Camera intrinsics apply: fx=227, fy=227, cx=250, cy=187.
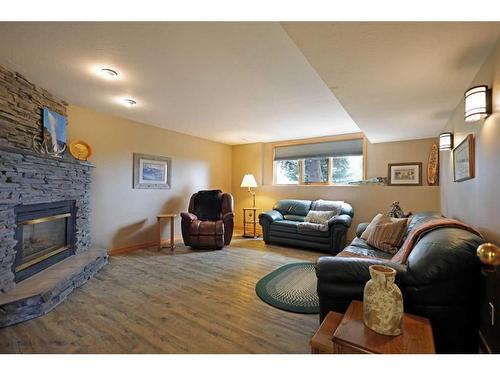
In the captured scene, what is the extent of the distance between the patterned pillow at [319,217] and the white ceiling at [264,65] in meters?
1.64

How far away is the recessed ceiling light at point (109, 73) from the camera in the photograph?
2184 mm

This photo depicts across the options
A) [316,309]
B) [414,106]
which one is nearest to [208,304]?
[316,309]

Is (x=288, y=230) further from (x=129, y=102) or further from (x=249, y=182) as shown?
(x=129, y=102)

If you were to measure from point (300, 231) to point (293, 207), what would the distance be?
774 mm

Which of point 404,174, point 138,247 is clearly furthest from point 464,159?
point 138,247

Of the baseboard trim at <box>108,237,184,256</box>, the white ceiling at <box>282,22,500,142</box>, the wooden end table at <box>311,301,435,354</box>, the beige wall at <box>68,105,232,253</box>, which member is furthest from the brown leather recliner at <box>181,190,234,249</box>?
the wooden end table at <box>311,301,435,354</box>

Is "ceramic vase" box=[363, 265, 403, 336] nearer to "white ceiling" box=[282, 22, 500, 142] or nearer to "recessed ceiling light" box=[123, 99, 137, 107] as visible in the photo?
"white ceiling" box=[282, 22, 500, 142]

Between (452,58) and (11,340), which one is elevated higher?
(452,58)

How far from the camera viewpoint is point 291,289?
243cm

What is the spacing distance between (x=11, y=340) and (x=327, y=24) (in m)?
2.88

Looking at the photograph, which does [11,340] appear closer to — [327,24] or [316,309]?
[316,309]

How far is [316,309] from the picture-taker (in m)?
2.01

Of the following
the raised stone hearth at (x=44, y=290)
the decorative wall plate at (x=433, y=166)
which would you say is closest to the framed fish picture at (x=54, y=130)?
the raised stone hearth at (x=44, y=290)

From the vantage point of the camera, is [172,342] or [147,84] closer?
[172,342]
